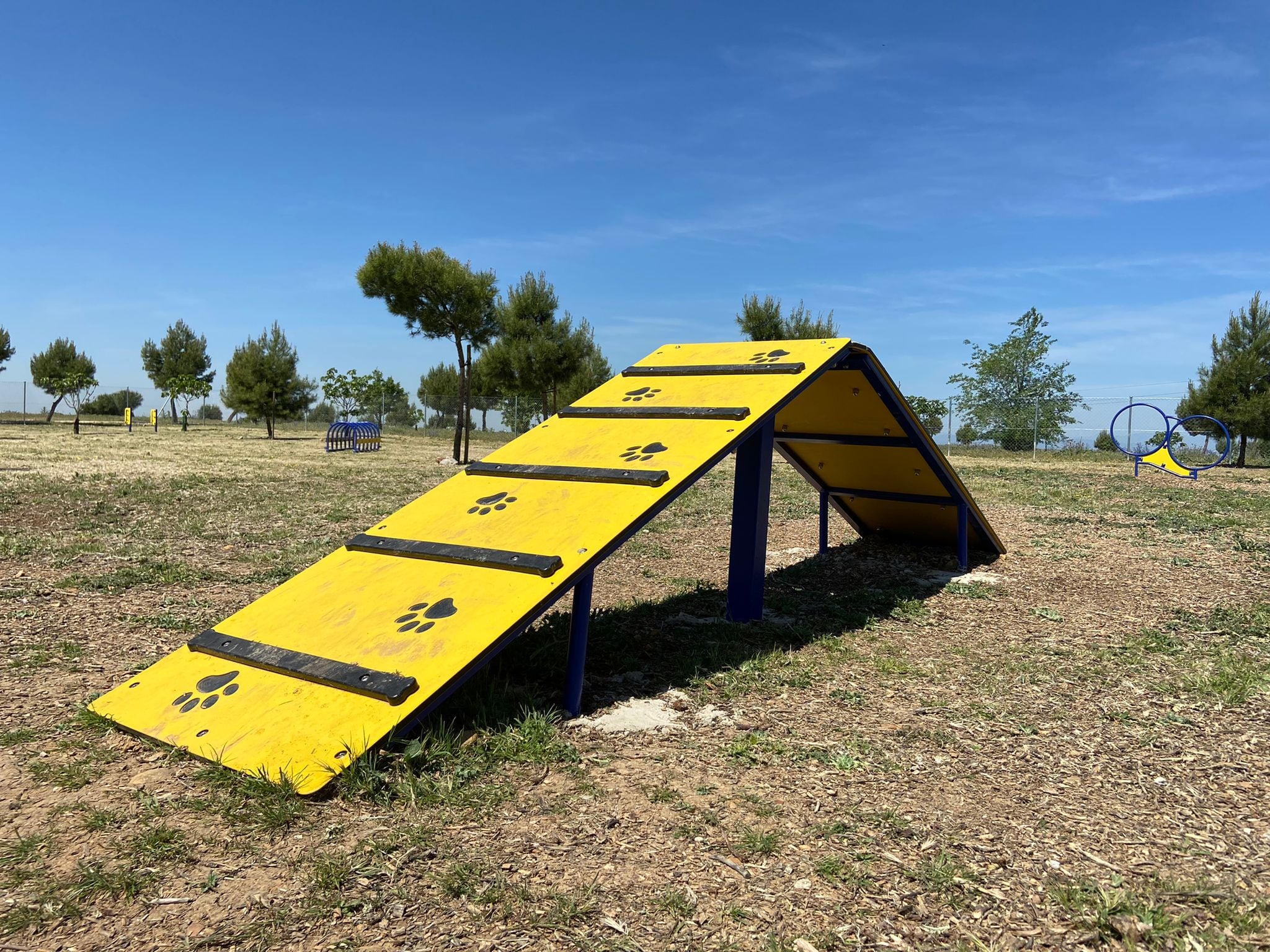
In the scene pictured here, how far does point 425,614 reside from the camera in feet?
12.5

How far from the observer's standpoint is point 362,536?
4.84 metres

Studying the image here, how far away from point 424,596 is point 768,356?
3.12m

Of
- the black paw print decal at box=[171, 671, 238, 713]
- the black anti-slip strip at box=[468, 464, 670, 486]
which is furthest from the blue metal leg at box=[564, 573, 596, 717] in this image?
the black paw print decal at box=[171, 671, 238, 713]

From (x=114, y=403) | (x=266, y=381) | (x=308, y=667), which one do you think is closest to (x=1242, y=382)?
(x=308, y=667)

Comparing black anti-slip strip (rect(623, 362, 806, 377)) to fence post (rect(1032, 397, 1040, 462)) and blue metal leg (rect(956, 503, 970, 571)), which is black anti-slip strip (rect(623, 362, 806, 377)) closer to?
blue metal leg (rect(956, 503, 970, 571))

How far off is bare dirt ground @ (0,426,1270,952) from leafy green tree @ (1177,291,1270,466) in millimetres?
20346

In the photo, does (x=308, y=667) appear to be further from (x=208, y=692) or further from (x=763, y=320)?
(x=763, y=320)

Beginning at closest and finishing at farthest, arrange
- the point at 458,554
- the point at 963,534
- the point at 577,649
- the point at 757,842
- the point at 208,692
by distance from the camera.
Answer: the point at 757,842, the point at 208,692, the point at 577,649, the point at 458,554, the point at 963,534

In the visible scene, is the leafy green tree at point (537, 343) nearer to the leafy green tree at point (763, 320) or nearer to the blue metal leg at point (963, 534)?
the leafy green tree at point (763, 320)

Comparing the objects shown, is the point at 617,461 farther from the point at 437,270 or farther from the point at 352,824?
the point at 437,270

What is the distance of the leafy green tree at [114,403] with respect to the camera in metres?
58.2

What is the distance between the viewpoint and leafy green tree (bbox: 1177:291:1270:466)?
74.6 feet

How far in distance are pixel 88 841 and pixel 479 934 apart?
1459mm

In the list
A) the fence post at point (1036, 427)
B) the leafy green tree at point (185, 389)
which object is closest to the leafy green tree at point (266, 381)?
the leafy green tree at point (185, 389)
